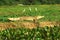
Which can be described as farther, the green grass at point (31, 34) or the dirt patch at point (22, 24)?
the dirt patch at point (22, 24)

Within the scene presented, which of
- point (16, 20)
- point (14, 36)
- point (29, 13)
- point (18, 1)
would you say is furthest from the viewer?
point (18, 1)

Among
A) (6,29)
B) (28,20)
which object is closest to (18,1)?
(28,20)

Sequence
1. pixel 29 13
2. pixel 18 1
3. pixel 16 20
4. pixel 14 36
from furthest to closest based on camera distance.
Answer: pixel 18 1
pixel 29 13
pixel 16 20
pixel 14 36

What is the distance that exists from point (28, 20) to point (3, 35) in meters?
3.30

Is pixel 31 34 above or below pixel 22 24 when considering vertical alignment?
above

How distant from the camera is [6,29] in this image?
43.2 feet

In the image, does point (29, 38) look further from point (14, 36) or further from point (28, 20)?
point (28, 20)

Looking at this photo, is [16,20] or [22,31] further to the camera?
[16,20]

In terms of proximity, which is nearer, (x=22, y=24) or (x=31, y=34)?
(x=31, y=34)

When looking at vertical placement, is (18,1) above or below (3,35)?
below

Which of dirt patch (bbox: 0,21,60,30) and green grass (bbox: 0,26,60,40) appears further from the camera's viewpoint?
dirt patch (bbox: 0,21,60,30)

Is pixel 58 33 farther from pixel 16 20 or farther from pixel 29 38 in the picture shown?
pixel 16 20

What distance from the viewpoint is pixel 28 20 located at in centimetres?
1543

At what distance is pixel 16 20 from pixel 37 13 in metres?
2.85
